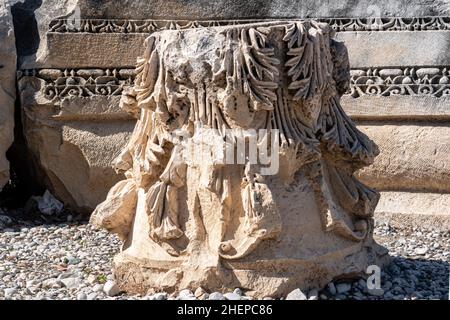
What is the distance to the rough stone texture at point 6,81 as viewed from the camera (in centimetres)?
689

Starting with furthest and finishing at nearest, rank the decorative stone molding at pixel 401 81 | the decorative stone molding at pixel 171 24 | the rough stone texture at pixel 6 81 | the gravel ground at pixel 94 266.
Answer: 1. the rough stone texture at pixel 6 81
2. the decorative stone molding at pixel 171 24
3. the decorative stone molding at pixel 401 81
4. the gravel ground at pixel 94 266

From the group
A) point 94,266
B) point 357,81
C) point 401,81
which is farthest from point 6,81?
point 401,81

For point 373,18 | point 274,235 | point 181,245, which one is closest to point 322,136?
point 274,235

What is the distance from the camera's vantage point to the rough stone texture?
6891 mm

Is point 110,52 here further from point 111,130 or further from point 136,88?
point 136,88

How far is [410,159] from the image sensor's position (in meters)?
6.69

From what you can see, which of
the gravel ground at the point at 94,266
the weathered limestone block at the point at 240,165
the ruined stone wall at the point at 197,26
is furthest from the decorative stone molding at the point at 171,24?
the weathered limestone block at the point at 240,165

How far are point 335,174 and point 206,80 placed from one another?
968 millimetres

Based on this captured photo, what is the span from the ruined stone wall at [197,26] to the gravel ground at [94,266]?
42 centimetres

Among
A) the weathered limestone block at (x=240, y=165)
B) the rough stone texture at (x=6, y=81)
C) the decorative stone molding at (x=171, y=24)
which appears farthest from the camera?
the rough stone texture at (x=6, y=81)

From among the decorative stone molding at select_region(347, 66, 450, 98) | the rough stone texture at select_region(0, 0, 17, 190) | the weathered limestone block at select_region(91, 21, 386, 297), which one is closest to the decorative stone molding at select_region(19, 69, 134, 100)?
the rough stone texture at select_region(0, 0, 17, 190)

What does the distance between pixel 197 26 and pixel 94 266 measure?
→ 234 cm

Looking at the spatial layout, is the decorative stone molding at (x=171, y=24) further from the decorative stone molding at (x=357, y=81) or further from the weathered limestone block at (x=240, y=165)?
the weathered limestone block at (x=240, y=165)

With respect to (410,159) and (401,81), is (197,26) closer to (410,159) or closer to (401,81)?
(401,81)
